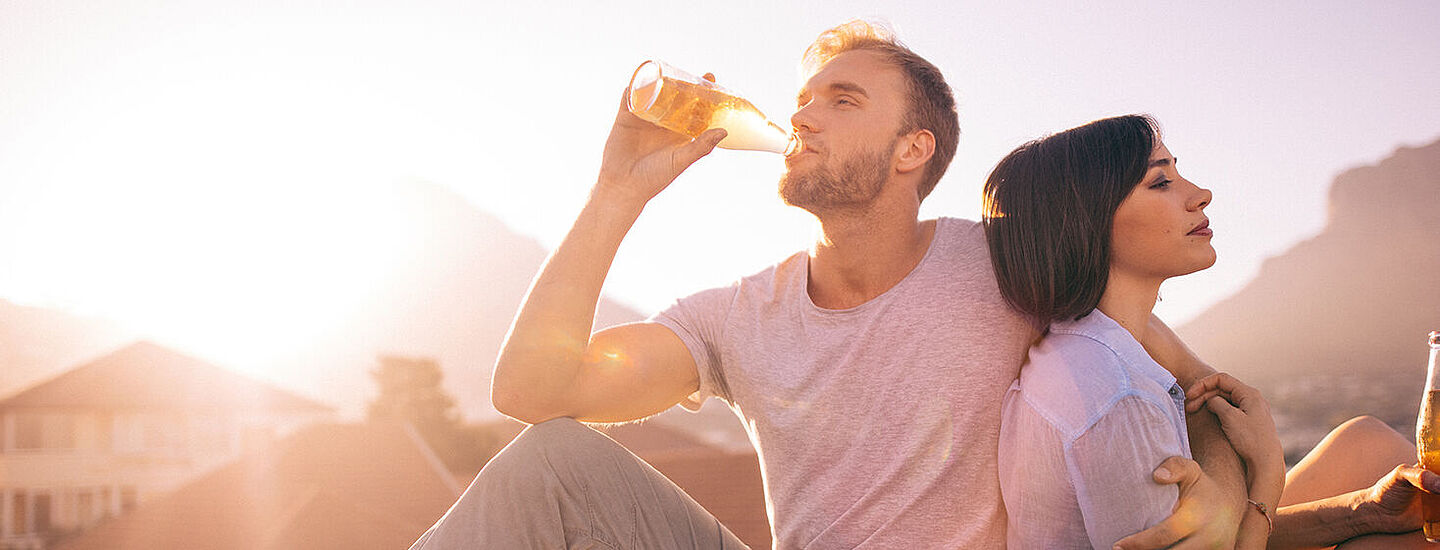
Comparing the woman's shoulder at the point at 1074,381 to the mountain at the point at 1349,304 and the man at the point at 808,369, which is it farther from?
the mountain at the point at 1349,304

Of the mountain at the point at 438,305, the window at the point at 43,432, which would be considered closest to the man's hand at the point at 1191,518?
the window at the point at 43,432

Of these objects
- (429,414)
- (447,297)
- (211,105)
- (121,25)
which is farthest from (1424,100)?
(447,297)

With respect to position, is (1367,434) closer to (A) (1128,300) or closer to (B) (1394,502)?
(B) (1394,502)

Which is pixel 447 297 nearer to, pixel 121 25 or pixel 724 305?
pixel 121 25

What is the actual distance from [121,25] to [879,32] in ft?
159

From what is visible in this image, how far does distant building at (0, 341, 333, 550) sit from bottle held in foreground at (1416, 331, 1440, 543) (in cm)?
2665

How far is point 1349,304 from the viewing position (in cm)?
1767

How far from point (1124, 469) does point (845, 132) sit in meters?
1.10

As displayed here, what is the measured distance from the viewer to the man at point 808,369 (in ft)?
6.73

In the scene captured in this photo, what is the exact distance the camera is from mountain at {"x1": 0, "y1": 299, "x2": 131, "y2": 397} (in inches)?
1058

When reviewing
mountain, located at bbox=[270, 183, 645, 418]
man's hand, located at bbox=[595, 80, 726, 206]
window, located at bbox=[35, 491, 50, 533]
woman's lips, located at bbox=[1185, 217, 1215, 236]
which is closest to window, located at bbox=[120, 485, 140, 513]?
window, located at bbox=[35, 491, 50, 533]

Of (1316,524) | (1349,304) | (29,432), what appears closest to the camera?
(1316,524)

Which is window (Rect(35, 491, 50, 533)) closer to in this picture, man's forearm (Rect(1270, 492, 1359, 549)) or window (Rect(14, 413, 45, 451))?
window (Rect(14, 413, 45, 451))

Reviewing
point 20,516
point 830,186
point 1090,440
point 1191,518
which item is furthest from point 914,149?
point 20,516
